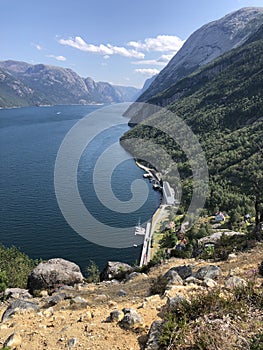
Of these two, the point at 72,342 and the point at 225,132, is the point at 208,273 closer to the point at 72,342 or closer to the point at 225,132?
the point at 72,342

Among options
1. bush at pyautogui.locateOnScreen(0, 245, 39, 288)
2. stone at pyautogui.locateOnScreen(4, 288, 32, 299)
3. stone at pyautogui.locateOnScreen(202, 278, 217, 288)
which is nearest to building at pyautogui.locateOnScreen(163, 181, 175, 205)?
bush at pyautogui.locateOnScreen(0, 245, 39, 288)

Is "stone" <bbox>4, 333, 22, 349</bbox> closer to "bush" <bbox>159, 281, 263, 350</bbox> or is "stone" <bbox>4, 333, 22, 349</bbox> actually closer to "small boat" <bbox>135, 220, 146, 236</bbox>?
"bush" <bbox>159, 281, 263, 350</bbox>

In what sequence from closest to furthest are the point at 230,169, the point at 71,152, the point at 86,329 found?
the point at 86,329, the point at 230,169, the point at 71,152

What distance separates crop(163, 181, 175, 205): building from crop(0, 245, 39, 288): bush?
37254 mm

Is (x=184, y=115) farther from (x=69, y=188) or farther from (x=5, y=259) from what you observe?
(x=5, y=259)

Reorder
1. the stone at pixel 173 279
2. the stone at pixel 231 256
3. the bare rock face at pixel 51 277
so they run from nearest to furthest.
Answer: the stone at pixel 173 279 < the stone at pixel 231 256 < the bare rock face at pixel 51 277

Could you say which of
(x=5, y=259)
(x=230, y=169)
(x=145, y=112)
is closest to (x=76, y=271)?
(x=5, y=259)

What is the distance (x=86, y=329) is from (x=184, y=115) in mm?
126253

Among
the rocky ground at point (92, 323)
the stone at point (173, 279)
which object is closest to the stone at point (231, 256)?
the rocky ground at point (92, 323)

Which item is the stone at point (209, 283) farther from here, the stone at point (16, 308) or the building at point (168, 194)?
the building at point (168, 194)

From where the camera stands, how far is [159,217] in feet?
194

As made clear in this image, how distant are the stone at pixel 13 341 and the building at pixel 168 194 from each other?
60.2 m

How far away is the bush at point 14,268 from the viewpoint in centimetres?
2536

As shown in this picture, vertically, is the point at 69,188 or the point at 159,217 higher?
the point at 69,188
